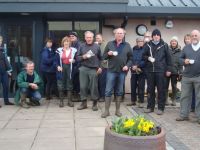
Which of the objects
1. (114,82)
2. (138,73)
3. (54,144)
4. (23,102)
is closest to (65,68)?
(23,102)

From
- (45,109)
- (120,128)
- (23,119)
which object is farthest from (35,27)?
(120,128)

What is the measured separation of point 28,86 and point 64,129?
107 inches

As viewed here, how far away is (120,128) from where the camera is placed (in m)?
4.99

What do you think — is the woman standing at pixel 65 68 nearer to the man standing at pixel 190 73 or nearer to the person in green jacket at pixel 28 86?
the person in green jacket at pixel 28 86

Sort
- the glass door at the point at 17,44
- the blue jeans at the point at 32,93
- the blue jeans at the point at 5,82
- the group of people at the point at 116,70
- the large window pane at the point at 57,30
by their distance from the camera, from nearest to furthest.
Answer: the group of people at the point at 116,70 < the blue jeans at the point at 32,93 < the blue jeans at the point at 5,82 < the glass door at the point at 17,44 < the large window pane at the point at 57,30

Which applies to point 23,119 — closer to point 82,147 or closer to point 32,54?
point 82,147

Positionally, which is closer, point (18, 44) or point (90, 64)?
point (90, 64)

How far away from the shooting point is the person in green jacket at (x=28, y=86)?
32.3 ft

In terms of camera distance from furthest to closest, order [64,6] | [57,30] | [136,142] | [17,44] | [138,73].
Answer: [57,30], [17,44], [64,6], [138,73], [136,142]

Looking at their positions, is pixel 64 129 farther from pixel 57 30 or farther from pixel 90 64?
pixel 57 30

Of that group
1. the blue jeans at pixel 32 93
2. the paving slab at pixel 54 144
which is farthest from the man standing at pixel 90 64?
the paving slab at pixel 54 144

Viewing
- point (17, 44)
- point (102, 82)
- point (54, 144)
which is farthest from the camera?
point (17, 44)

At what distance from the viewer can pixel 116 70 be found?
28.2 ft

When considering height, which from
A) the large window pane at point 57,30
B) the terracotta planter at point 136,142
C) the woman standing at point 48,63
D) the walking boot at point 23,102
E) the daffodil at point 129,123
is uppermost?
the large window pane at point 57,30
